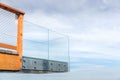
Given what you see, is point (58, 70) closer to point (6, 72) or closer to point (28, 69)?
point (28, 69)

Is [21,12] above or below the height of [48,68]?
above

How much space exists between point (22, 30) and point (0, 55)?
2.82 m

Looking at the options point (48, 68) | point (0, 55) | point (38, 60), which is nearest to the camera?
point (0, 55)

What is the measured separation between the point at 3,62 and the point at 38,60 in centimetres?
643

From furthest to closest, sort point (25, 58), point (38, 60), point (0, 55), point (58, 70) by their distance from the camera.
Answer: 1. point (58, 70)
2. point (38, 60)
3. point (25, 58)
4. point (0, 55)

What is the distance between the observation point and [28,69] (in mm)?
22047

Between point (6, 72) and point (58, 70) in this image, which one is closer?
point (6, 72)

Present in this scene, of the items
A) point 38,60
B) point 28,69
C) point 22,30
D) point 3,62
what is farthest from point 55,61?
point 3,62

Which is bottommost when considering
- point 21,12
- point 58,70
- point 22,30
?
point 58,70

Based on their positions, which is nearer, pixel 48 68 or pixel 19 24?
pixel 19 24

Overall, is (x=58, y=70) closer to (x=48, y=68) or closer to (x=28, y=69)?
(x=48, y=68)

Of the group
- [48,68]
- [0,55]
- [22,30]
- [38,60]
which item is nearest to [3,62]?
[0,55]

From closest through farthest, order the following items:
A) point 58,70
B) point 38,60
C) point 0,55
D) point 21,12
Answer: point 0,55
point 21,12
point 38,60
point 58,70

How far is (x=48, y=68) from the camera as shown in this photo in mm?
25703
